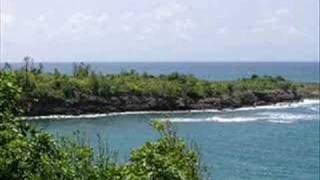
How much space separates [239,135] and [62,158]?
5303 cm

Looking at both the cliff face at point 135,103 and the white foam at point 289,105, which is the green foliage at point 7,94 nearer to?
the cliff face at point 135,103

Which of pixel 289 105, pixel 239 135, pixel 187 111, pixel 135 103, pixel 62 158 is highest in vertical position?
pixel 62 158

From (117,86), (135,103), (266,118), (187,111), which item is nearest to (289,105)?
(187,111)

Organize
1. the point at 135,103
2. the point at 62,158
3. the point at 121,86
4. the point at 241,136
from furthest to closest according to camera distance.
Result: the point at 121,86 < the point at 135,103 < the point at 241,136 < the point at 62,158

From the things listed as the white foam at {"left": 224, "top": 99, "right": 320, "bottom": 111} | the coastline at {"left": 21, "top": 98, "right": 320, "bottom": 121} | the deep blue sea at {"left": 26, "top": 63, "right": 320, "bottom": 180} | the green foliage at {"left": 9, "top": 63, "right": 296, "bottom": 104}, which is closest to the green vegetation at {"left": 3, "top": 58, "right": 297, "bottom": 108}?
the green foliage at {"left": 9, "top": 63, "right": 296, "bottom": 104}

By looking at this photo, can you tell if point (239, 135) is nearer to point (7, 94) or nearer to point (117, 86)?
point (117, 86)

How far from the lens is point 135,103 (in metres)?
86.5

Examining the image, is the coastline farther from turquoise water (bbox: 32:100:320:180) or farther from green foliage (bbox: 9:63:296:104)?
green foliage (bbox: 9:63:296:104)

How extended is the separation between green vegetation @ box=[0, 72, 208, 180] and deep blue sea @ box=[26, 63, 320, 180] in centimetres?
2098

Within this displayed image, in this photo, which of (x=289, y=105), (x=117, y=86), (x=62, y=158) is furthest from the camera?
(x=289, y=105)

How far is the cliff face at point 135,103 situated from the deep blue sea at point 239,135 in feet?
10.6

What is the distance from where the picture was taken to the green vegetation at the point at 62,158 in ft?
38.1

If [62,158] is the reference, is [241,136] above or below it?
below

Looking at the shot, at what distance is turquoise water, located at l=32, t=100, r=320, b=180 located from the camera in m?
45.9
